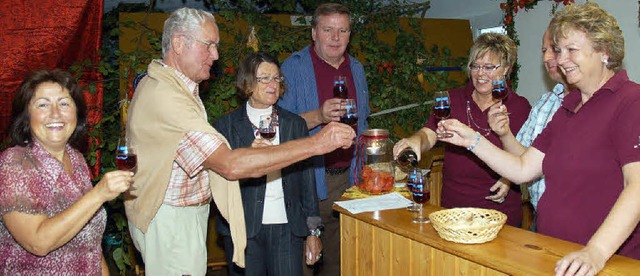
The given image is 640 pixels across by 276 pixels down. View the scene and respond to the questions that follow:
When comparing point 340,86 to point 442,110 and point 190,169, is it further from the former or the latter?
point 190,169

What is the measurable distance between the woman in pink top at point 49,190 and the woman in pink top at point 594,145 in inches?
66.3

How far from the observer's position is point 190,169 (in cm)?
233

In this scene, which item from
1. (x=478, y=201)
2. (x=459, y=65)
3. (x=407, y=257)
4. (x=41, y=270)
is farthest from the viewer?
(x=459, y=65)

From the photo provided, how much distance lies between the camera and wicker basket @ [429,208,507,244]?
2217 mm

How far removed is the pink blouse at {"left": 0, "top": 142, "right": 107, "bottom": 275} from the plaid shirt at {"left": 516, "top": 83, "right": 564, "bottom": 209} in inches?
86.2

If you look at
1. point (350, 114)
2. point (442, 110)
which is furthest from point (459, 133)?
point (350, 114)

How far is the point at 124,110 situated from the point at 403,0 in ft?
10.8

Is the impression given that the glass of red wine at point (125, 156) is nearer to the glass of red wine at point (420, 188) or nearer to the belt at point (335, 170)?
the glass of red wine at point (420, 188)

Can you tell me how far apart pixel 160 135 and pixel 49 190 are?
0.46 meters

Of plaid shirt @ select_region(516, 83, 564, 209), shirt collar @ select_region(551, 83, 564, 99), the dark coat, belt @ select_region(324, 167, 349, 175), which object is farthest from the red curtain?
shirt collar @ select_region(551, 83, 564, 99)

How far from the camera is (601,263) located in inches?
74.1

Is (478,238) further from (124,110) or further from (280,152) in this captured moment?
(124,110)

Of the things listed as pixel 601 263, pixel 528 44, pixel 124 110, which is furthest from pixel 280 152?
pixel 528 44

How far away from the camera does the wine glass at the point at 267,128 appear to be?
2816 mm
